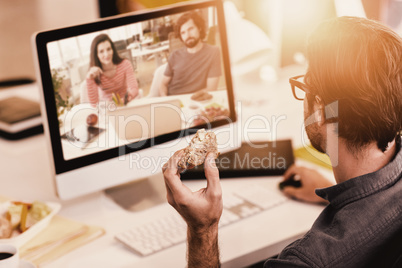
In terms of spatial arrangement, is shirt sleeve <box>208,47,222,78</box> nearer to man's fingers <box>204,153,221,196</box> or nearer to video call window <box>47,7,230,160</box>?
video call window <box>47,7,230,160</box>

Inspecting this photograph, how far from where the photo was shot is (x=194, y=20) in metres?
1.31

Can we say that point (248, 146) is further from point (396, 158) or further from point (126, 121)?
point (396, 158)

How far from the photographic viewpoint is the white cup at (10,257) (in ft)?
3.09

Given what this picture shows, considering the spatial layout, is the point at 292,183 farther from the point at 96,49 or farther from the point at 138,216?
the point at 96,49

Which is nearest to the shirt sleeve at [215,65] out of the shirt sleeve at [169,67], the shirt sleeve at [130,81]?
the shirt sleeve at [169,67]

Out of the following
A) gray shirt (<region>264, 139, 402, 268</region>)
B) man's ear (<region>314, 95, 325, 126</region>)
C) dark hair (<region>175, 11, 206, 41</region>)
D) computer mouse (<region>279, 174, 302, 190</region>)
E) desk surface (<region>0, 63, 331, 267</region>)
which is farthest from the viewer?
computer mouse (<region>279, 174, 302, 190</region>)

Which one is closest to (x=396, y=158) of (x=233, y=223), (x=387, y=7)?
(x=233, y=223)

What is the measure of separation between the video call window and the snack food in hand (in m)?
0.34

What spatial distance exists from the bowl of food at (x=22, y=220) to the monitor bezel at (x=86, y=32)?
0.40ft

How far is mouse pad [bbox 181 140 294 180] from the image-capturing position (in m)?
1.48

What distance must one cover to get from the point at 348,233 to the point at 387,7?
1527mm

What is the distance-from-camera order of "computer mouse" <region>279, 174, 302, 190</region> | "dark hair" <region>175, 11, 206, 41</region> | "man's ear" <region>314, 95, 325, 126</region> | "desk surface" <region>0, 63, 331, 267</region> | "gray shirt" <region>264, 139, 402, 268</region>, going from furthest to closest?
1. "computer mouse" <region>279, 174, 302, 190</region>
2. "dark hair" <region>175, 11, 206, 41</region>
3. "desk surface" <region>0, 63, 331, 267</region>
4. "man's ear" <region>314, 95, 325, 126</region>
5. "gray shirt" <region>264, 139, 402, 268</region>

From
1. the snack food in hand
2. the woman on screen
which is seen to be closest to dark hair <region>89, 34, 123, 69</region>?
the woman on screen

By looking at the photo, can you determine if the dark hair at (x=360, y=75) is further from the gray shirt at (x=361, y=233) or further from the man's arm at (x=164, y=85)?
the man's arm at (x=164, y=85)
